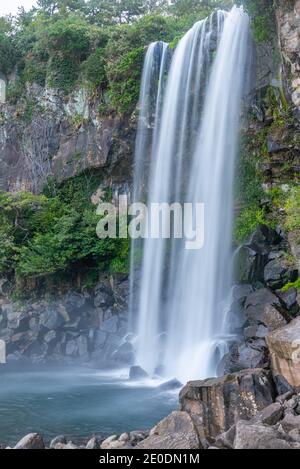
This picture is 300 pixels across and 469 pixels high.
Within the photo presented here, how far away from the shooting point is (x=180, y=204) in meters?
16.2

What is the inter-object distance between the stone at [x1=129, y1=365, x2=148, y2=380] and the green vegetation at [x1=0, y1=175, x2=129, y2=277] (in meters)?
4.17

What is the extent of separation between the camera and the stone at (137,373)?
1266 centimetres

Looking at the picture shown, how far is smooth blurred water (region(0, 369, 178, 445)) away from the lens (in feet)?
28.5

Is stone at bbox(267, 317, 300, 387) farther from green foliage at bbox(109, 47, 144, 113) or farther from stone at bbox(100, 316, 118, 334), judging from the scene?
green foliage at bbox(109, 47, 144, 113)

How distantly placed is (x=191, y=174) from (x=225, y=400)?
9504mm

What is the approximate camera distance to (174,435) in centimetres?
634

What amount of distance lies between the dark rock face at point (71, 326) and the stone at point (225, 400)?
23.1 ft

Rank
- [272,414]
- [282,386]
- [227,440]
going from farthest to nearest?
[282,386] < [272,414] < [227,440]

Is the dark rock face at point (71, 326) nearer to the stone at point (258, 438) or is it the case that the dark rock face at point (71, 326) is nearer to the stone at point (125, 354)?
the stone at point (125, 354)

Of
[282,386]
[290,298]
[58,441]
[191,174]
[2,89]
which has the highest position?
[2,89]

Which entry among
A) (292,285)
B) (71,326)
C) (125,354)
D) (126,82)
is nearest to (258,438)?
(292,285)

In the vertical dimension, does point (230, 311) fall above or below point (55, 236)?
below

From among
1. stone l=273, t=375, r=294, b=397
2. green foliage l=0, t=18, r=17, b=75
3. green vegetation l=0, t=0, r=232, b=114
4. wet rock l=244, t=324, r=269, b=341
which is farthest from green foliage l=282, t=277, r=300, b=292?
green foliage l=0, t=18, r=17, b=75

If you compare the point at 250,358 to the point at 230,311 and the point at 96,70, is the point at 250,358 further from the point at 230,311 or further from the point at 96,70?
the point at 96,70
